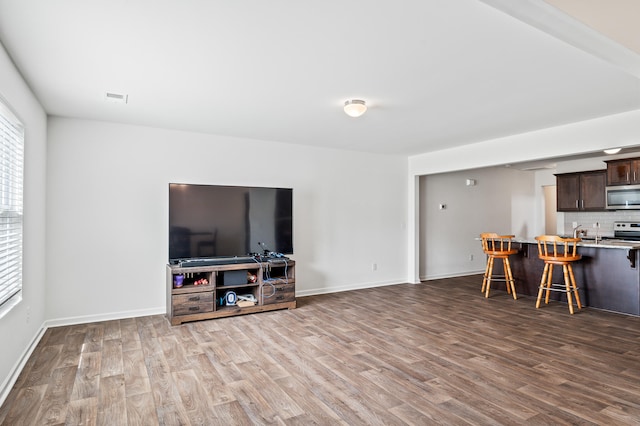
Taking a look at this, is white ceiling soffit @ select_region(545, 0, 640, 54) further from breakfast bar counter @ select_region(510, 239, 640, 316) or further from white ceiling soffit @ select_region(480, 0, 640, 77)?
breakfast bar counter @ select_region(510, 239, 640, 316)

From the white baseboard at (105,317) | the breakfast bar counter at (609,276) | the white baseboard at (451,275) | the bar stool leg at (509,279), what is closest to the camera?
the white baseboard at (105,317)

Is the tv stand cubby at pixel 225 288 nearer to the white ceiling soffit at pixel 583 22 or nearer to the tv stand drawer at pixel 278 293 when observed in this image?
the tv stand drawer at pixel 278 293

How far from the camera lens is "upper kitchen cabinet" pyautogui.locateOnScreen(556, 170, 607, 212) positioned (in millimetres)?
6758

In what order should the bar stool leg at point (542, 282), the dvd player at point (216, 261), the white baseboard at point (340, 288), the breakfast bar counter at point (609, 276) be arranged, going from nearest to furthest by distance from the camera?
the dvd player at point (216, 261), the breakfast bar counter at point (609, 276), the bar stool leg at point (542, 282), the white baseboard at point (340, 288)

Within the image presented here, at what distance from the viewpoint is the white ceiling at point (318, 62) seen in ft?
6.61

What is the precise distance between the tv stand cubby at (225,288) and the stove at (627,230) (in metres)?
6.01

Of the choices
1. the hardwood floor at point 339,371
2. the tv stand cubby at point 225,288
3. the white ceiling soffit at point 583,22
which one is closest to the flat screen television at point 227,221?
the tv stand cubby at point 225,288

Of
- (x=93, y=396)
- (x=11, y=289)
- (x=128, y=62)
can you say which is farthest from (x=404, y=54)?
(x=11, y=289)

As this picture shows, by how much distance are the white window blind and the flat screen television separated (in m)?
1.49

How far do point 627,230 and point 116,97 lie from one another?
817 centimetres

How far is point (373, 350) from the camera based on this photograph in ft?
11.3

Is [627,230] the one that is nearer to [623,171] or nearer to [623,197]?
[623,197]

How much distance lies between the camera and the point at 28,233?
3385 mm

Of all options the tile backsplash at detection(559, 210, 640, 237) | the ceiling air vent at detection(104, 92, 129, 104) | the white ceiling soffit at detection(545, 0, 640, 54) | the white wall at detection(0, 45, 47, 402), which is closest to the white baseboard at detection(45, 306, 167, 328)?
the white wall at detection(0, 45, 47, 402)
